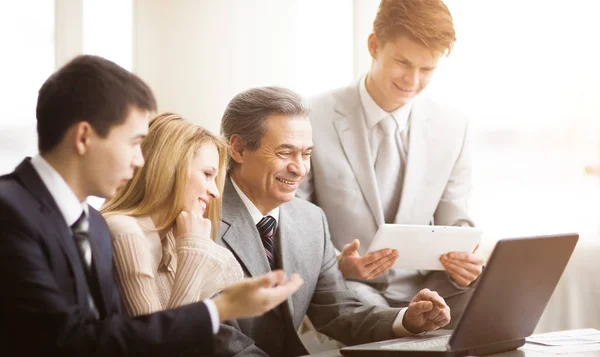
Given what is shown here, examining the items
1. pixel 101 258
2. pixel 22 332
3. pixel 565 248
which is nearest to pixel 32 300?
pixel 22 332

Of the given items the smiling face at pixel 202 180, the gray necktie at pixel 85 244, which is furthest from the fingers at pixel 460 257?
the gray necktie at pixel 85 244

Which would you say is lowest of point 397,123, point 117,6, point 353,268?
point 353,268

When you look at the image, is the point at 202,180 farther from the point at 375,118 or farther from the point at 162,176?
the point at 375,118

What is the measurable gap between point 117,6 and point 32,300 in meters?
2.95

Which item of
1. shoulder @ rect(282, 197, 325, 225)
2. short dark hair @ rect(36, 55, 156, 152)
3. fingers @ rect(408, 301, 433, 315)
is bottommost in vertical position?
fingers @ rect(408, 301, 433, 315)

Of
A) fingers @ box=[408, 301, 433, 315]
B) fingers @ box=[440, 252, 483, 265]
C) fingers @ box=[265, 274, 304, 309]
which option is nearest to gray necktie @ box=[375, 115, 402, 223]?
fingers @ box=[440, 252, 483, 265]

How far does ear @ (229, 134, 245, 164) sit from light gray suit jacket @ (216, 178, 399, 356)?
0.08 m

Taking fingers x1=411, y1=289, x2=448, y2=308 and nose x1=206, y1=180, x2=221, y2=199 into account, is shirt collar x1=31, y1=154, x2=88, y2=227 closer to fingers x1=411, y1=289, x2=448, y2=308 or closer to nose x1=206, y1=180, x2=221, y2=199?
nose x1=206, y1=180, x2=221, y2=199

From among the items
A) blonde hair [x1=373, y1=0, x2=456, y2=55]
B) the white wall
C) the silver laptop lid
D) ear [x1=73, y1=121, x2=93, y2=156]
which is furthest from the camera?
the white wall

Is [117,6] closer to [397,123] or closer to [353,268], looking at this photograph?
[397,123]

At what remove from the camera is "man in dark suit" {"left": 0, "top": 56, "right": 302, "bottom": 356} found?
1459 millimetres

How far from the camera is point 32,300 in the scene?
1.45 metres

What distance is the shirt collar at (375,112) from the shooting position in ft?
10.8

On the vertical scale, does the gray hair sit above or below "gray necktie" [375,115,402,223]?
above
